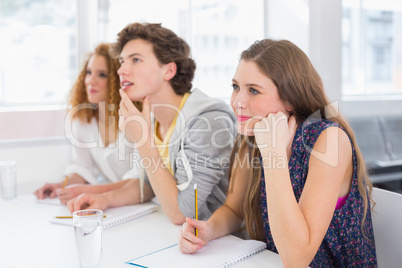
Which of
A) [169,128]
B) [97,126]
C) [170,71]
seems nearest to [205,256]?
[169,128]

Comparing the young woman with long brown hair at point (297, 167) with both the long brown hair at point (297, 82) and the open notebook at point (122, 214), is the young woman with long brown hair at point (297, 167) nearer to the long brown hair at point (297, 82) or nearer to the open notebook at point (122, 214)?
the long brown hair at point (297, 82)

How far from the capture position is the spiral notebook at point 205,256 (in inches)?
37.5

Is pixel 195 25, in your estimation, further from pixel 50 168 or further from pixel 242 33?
pixel 50 168

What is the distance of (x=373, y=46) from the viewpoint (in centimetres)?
411

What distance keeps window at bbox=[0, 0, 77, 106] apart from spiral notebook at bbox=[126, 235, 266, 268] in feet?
6.06

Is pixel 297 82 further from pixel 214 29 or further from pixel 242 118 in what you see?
pixel 214 29

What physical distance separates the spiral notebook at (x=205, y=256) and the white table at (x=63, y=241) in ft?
0.07

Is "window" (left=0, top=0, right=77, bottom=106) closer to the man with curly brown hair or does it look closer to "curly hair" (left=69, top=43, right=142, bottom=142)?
"curly hair" (left=69, top=43, right=142, bottom=142)

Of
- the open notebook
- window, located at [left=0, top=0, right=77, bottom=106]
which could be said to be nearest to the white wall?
window, located at [left=0, top=0, right=77, bottom=106]

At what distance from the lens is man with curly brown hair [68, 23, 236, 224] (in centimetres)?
136

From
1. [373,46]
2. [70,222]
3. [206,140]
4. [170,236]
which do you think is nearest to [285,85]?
[206,140]

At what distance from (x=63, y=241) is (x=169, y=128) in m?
0.62

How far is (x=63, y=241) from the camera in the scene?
114 cm

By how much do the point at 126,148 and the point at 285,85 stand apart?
95 centimetres
